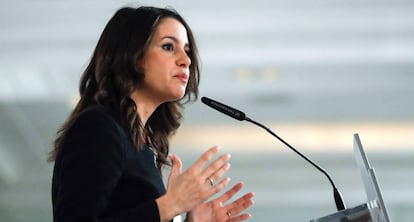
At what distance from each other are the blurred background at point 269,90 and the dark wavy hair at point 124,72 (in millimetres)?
2481

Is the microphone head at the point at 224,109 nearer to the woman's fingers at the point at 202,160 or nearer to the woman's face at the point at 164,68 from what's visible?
the woman's face at the point at 164,68

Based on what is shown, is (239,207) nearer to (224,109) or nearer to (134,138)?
(224,109)

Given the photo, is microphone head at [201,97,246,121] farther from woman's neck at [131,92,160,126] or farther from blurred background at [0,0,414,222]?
blurred background at [0,0,414,222]

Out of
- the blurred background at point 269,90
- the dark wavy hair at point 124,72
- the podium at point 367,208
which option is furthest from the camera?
the blurred background at point 269,90

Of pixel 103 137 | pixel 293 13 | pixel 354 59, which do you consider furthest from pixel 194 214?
pixel 354 59

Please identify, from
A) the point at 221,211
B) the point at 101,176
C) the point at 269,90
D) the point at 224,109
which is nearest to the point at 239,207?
the point at 221,211

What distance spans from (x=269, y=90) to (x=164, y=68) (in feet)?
11.0

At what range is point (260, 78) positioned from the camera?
16.2ft

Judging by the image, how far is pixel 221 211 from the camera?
68.1 inches

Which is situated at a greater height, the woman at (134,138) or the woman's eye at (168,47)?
the woman's eye at (168,47)

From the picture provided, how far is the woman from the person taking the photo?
143 centimetres

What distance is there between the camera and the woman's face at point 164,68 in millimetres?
1700

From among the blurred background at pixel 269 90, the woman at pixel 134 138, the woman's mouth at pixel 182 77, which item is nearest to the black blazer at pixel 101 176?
the woman at pixel 134 138

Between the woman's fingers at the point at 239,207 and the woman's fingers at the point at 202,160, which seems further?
the woman's fingers at the point at 239,207
